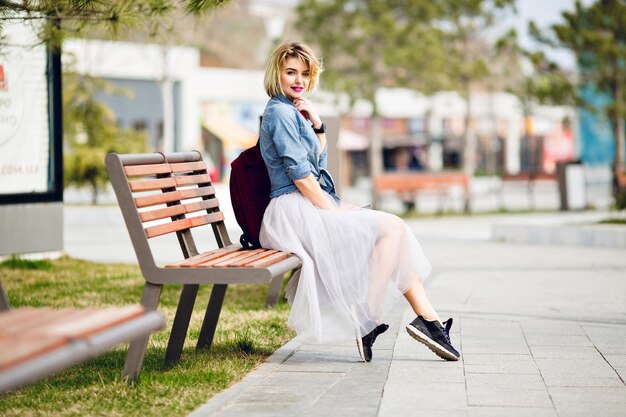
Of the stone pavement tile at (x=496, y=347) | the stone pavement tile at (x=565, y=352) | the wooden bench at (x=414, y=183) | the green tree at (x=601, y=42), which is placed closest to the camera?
the stone pavement tile at (x=565, y=352)

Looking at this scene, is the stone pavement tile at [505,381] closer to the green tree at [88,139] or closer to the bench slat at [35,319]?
the bench slat at [35,319]

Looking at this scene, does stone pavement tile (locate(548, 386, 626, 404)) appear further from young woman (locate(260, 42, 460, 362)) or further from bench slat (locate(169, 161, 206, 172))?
bench slat (locate(169, 161, 206, 172))

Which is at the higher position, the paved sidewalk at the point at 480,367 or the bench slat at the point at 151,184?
the bench slat at the point at 151,184

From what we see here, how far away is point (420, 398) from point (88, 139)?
78.1ft

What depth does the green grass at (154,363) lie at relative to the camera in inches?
202

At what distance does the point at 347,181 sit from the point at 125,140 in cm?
3275

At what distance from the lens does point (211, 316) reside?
6574 mm

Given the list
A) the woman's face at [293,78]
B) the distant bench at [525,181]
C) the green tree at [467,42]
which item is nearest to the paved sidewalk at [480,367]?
the woman's face at [293,78]

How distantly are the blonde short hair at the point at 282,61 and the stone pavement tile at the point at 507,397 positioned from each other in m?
1.96

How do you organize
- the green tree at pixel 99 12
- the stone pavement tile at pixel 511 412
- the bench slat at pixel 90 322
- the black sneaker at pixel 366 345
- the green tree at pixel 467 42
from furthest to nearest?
1. the green tree at pixel 467 42
2. the green tree at pixel 99 12
3. the black sneaker at pixel 366 345
4. the stone pavement tile at pixel 511 412
5. the bench slat at pixel 90 322

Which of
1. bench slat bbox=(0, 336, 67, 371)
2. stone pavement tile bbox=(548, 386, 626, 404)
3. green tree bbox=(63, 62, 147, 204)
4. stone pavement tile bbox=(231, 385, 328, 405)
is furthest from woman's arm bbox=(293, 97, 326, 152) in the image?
green tree bbox=(63, 62, 147, 204)

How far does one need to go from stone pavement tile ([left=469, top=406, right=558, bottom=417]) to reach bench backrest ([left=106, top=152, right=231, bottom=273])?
5.37 ft

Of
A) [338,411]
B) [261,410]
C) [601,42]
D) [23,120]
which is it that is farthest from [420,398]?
[601,42]

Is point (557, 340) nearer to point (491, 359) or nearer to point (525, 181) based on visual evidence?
point (491, 359)
